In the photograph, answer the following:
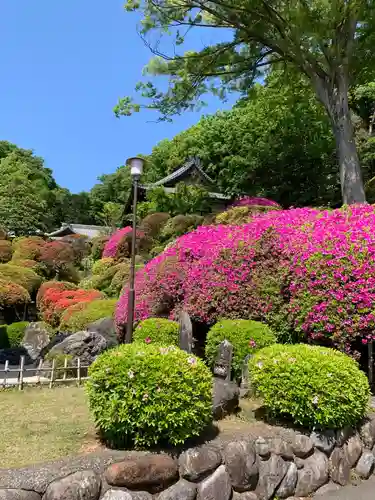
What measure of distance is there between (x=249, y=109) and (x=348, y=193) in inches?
502

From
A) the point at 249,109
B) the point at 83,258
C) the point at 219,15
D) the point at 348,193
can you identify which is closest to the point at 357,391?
the point at 348,193

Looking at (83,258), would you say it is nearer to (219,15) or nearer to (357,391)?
(219,15)

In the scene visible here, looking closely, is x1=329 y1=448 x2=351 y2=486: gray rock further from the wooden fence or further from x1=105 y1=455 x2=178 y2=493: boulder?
the wooden fence

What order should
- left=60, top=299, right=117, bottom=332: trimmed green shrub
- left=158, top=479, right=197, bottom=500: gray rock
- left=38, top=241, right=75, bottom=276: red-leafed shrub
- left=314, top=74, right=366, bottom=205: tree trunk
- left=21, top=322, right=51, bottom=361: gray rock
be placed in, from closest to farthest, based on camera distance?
1. left=158, top=479, right=197, bottom=500: gray rock
2. left=314, top=74, right=366, bottom=205: tree trunk
3. left=60, top=299, right=117, bottom=332: trimmed green shrub
4. left=21, top=322, right=51, bottom=361: gray rock
5. left=38, top=241, right=75, bottom=276: red-leafed shrub

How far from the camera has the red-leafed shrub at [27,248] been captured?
76.7 feet

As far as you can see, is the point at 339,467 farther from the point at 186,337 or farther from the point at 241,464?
the point at 186,337

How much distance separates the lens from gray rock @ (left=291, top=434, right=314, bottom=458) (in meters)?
4.78

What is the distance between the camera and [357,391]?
495 centimetres

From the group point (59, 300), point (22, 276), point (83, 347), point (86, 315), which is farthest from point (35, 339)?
point (22, 276)

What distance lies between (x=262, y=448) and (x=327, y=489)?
3.38 feet

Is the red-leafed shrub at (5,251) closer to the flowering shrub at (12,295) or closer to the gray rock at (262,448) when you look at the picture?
the flowering shrub at (12,295)

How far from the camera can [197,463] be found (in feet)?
13.1

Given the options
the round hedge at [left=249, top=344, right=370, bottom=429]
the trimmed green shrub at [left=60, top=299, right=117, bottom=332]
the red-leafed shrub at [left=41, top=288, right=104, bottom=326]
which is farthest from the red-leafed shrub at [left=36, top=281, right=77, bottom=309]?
the round hedge at [left=249, top=344, right=370, bottom=429]

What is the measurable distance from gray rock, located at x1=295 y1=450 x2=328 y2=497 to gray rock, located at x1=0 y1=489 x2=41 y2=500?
292 cm
